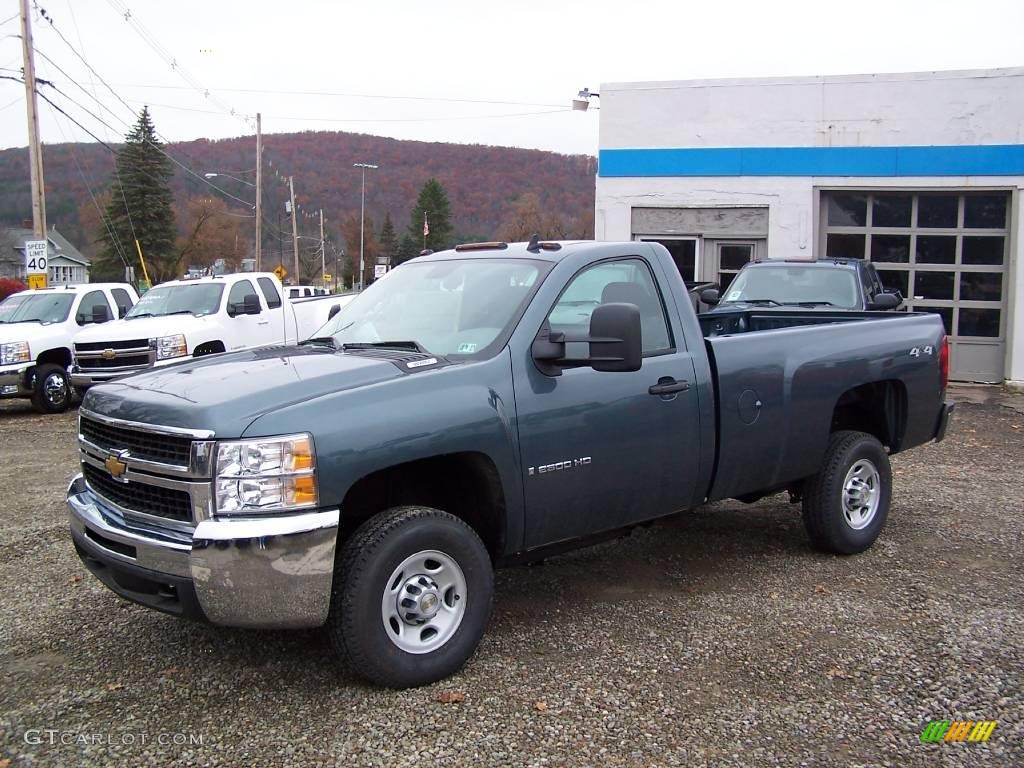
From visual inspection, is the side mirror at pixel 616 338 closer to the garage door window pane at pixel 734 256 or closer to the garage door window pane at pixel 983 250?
the garage door window pane at pixel 734 256

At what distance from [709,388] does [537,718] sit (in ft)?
6.87

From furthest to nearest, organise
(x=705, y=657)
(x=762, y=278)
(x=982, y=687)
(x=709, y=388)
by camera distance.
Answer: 1. (x=762, y=278)
2. (x=709, y=388)
3. (x=705, y=657)
4. (x=982, y=687)

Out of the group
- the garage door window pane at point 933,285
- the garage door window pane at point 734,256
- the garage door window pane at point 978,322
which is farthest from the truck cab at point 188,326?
the garage door window pane at point 978,322

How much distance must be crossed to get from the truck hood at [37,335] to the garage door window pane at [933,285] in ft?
45.3

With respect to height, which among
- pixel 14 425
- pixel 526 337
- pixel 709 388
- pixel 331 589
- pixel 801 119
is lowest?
pixel 14 425

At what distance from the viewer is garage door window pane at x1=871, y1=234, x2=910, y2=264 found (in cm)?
1602

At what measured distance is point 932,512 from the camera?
726 cm

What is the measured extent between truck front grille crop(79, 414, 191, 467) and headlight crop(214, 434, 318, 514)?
0.21 m

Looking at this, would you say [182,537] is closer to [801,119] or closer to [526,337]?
[526,337]

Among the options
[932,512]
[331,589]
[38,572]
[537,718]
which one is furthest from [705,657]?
[38,572]

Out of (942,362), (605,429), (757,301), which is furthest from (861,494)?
(757,301)

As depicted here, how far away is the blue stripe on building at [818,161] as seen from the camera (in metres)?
15.2

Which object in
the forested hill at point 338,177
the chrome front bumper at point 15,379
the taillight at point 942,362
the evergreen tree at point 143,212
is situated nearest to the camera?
the taillight at point 942,362

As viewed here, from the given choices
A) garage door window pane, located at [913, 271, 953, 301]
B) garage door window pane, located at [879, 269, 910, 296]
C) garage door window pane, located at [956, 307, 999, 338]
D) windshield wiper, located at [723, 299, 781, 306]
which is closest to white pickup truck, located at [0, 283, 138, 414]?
windshield wiper, located at [723, 299, 781, 306]
